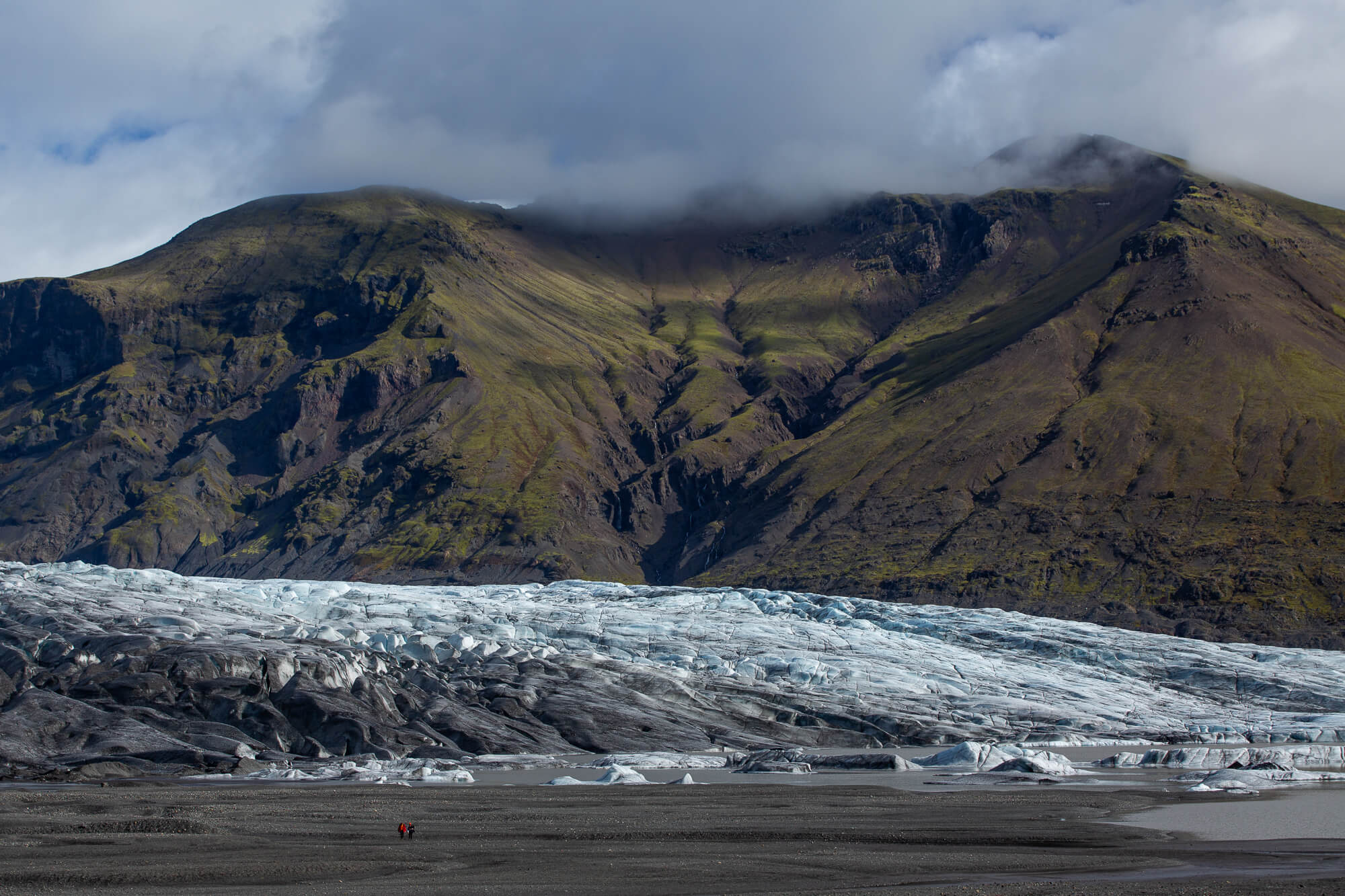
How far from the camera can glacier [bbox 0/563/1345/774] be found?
302 feet

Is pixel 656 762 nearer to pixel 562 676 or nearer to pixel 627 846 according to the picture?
pixel 562 676

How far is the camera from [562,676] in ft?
361

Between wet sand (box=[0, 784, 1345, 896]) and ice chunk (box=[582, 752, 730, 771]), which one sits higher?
wet sand (box=[0, 784, 1345, 896])

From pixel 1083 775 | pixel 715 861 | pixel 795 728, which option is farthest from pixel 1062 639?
pixel 715 861

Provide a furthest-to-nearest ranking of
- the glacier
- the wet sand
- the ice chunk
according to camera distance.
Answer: the glacier
the ice chunk
the wet sand

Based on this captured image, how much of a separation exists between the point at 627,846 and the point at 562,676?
62186mm

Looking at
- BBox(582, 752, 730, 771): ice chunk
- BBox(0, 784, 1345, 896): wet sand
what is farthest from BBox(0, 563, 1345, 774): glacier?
BBox(0, 784, 1345, 896): wet sand

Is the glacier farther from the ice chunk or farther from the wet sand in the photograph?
the wet sand

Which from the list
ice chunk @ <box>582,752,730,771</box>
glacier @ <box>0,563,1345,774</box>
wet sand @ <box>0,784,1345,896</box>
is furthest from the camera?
glacier @ <box>0,563,1345,774</box>

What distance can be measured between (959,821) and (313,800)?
104ft

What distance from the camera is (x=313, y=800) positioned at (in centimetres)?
6419

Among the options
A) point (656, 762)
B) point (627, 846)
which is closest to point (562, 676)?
point (656, 762)

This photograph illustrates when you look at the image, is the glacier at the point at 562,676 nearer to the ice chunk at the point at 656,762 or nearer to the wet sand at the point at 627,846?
the ice chunk at the point at 656,762

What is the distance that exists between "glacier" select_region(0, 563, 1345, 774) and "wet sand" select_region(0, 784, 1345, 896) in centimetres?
2519
